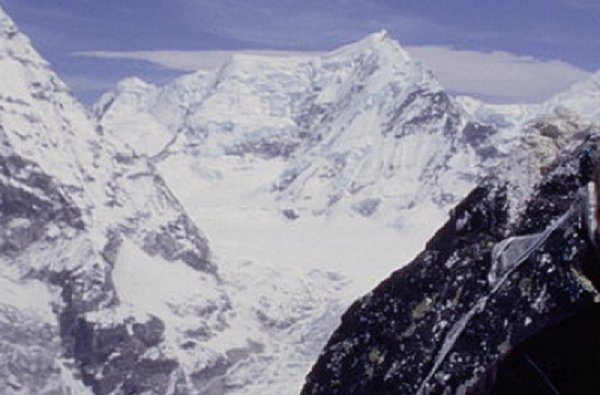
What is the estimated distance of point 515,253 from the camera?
49.9 ft

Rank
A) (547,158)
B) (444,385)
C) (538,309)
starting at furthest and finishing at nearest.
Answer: (547,158) → (444,385) → (538,309)

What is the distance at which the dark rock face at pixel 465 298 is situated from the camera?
12969 mm

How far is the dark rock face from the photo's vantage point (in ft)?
42.5

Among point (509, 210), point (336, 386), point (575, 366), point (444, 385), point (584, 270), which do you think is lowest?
point (336, 386)

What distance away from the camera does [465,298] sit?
1565 cm

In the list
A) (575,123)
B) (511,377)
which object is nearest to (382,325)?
(575,123)

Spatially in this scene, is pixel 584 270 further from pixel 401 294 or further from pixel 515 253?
pixel 401 294

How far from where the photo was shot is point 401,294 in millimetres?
16906

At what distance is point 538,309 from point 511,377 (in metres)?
4.55

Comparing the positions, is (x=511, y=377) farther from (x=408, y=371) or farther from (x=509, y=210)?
(x=509, y=210)

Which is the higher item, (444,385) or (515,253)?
(515,253)

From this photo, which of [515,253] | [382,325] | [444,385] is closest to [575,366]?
[444,385]

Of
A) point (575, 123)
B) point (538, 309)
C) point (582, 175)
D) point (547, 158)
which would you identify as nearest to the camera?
point (538, 309)

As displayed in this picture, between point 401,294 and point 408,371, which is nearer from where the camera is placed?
point 408,371
